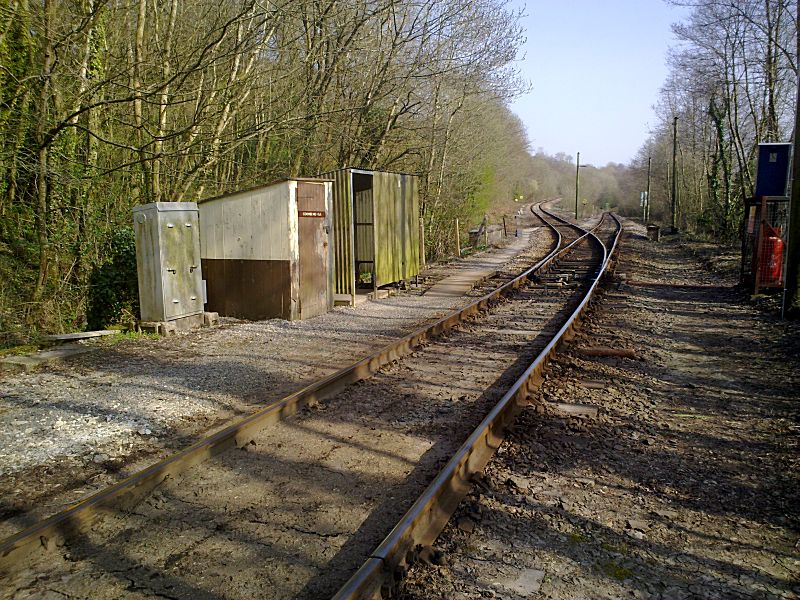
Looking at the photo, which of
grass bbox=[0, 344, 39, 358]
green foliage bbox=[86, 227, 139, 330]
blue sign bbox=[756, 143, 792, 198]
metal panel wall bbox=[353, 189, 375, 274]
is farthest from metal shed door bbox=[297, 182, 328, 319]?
blue sign bbox=[756, 143, 792, 198]

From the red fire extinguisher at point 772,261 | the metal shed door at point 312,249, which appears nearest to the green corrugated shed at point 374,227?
the metal shed door at point 312,249

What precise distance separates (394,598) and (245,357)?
19.1ft

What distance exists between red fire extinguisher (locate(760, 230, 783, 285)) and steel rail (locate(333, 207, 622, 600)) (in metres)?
9.29

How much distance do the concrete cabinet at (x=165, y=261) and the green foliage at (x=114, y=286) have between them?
1690 millimetres

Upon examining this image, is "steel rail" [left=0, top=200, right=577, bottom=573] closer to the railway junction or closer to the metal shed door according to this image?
the railway junction

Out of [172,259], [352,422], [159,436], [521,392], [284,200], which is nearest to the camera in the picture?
[159,436]

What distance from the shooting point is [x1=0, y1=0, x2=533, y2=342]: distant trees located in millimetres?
10547

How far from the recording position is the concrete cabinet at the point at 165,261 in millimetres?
10094

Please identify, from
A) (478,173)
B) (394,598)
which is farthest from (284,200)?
(478,173)

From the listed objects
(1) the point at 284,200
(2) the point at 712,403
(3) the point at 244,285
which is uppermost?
(1) the point at 284,200

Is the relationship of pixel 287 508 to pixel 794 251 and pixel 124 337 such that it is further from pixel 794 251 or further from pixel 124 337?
pixel 794 251

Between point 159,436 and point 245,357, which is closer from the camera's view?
point 159,436

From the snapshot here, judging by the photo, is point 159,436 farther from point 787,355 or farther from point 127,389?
point 787,355

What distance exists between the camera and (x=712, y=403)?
6688mm
